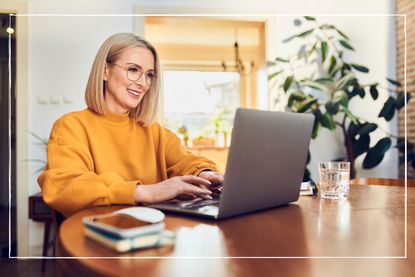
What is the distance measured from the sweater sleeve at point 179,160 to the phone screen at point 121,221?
506 mm

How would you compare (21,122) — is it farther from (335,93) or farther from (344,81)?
(335,93)

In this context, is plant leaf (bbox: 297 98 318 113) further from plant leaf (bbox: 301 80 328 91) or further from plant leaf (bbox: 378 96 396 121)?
plant leaf (bbox: 378 96 396 121)

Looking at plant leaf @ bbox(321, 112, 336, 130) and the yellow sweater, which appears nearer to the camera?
the yellow sweater

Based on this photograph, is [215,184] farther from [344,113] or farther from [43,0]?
[344,113]

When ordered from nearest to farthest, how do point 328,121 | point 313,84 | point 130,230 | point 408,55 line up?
1. point 130,230
2. point 408,55
3. point 313,84
4. point 328,121

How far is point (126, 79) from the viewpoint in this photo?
3.43 ft

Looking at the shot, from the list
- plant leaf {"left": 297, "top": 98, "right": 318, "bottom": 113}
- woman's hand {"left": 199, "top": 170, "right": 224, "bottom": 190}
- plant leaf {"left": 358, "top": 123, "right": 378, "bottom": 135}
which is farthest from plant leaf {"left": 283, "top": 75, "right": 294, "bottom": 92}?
woman's hand {"left": 199, "top": 170, "right": 224, "bottom": 190}

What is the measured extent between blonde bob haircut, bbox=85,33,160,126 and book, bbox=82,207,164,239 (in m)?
0.48

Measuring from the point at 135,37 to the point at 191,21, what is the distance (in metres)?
0.50

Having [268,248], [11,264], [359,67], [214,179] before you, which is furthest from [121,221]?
[359,67]

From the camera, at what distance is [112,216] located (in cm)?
66

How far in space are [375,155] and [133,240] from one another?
2225mm

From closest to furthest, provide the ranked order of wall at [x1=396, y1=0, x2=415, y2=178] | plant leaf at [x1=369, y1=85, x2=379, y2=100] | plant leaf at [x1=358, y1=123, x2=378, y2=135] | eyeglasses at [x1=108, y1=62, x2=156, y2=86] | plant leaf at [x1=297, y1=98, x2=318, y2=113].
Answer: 1. eyeglasses at [x1=108, y1=62, x2=156, y2=86]
2. wall at [x1=396, y1=0, x2=415, y2=178]
3. plant leaf at [x1=369, y1=85, x2=379, y2=100]
4. plant leaf at [x1=358, y1=123, x2=378, y2=135]
5. plant leaf at [x1=297, y1=98, x2=318, y2=113]

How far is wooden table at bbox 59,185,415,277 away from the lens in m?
0.55
